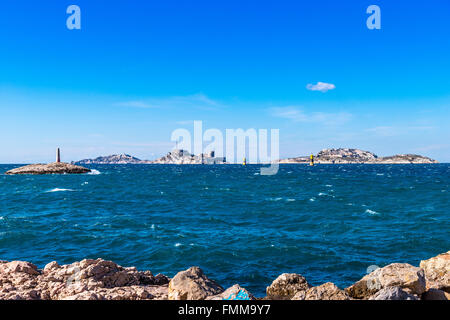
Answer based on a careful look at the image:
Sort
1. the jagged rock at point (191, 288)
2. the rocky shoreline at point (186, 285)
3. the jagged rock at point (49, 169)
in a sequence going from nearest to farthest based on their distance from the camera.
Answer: the rocky shoreline at point (186, 285)
the jagged rock at point (191, 288)
the jagged rock at point (49, 169)

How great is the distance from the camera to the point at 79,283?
10945 mm

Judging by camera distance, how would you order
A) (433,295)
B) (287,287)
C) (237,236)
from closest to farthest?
(433,295) → (287,287) → (237,236)

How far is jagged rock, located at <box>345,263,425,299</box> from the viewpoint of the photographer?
9570 millimetres

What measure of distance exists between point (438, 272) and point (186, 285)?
10.9 metres

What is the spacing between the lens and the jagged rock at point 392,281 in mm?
9570

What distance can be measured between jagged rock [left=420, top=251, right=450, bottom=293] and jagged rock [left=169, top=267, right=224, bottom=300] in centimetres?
855

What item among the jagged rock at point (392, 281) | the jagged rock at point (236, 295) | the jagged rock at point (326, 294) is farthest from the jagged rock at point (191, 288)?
the jagged rock at point (392, 281)

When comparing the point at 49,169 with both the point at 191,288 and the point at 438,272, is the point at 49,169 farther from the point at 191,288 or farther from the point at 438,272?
the point at 438,272

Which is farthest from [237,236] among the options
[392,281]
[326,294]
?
[326,294]

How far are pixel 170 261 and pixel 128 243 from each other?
537 cm

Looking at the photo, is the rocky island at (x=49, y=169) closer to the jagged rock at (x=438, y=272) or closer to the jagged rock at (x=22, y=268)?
→ the jagged rock at (x=22, y=268)

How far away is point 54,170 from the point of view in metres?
130

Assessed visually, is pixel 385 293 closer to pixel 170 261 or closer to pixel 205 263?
pixel 205 263
